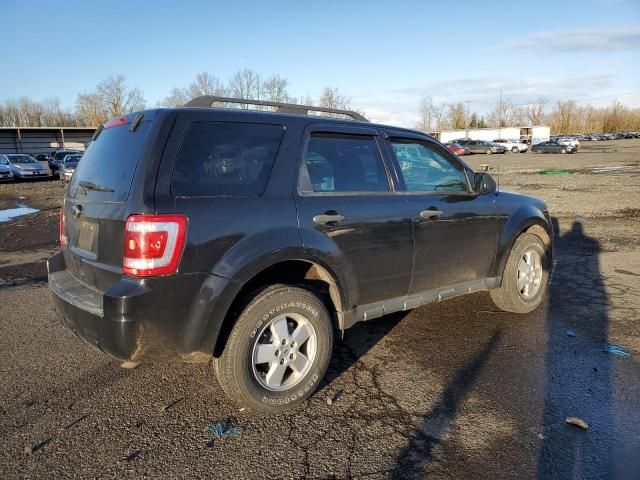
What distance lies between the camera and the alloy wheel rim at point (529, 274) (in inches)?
191

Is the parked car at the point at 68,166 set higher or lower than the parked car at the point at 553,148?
lower

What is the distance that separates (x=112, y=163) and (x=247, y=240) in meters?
1.04

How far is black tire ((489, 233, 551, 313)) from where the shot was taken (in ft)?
15.5

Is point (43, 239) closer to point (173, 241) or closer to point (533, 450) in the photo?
point (173, 241)

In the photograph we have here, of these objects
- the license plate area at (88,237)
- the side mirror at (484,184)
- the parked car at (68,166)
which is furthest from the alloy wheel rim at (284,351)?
the parked car at (68,166)

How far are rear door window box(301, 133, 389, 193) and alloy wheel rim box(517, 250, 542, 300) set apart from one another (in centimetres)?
199

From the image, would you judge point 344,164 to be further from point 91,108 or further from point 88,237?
point 91,108

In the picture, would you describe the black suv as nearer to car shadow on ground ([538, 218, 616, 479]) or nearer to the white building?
car shadow on ground ([538, 218, 616, 479])

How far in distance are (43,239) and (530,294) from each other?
883 cm

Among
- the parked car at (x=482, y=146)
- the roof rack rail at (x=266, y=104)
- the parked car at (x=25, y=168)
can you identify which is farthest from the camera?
the parked car at (x=482, y=146)

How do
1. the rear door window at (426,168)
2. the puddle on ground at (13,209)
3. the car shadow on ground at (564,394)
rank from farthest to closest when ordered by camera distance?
the puddle on ground at (13,209), the rear door window at (426,168), the car shadow on ground at (564,394)

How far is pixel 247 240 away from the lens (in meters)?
2.91

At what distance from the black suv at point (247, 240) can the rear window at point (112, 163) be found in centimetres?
1

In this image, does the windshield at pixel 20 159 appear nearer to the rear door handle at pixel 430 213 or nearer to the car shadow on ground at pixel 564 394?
the car shadow on ground at pixel 564 394
